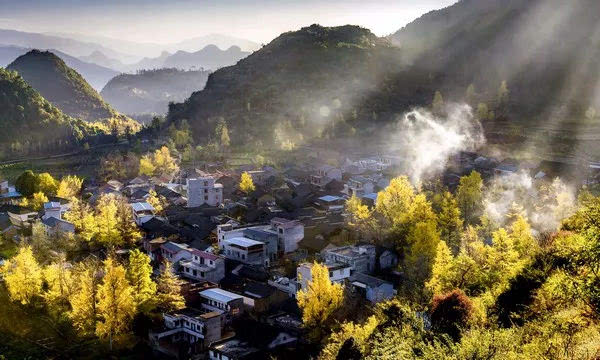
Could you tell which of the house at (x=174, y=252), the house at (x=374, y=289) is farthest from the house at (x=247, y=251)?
the house at (x=374, y=289)

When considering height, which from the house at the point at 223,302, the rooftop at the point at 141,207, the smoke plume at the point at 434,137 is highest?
the smoke plume at the point at 434,137

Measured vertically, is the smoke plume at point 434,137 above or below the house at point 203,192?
above

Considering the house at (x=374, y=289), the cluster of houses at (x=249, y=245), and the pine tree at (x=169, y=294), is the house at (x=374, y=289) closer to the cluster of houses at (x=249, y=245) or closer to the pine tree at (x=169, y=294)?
the cluster of houses at (x=249, y=245)

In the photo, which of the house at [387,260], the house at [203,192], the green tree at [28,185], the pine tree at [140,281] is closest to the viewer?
the pine tree at [140,281]

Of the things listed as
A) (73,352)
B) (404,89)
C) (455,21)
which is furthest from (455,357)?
(455,21)

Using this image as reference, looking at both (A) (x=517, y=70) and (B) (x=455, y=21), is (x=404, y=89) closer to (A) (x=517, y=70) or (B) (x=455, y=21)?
(A) (x=517, y=70)

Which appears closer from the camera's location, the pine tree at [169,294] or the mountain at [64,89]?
the pine tree at [169,294]
